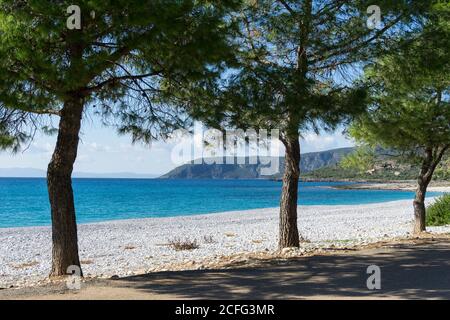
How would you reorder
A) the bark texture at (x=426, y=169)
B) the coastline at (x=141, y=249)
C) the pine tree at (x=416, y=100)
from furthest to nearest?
1. the bark texture at (x=426, y=169)
2. the coastline at (x=141, y=249)
3. the pine tree at (x=416, y=100)

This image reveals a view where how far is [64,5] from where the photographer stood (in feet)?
21.3

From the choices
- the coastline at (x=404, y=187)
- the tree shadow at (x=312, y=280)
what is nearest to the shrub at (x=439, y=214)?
the tree shadow at (x=312, y=280)

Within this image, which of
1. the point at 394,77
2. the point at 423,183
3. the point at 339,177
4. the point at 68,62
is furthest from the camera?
the point at 339,177

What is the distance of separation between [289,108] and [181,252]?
8.95m

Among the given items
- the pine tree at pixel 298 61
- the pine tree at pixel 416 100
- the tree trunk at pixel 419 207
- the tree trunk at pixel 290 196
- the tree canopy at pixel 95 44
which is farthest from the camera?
the tree trunk at pixel 419 207

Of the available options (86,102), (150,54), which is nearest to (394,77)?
(150,54)

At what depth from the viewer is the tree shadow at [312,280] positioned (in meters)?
6.83

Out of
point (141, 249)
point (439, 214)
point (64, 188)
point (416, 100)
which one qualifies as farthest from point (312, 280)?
point (439, 214)

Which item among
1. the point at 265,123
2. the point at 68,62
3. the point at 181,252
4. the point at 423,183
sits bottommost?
the point at 181,252

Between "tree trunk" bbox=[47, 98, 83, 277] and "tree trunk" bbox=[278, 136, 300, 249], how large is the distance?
15.6 feet

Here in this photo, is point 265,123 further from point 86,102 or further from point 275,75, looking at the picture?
point 86,102

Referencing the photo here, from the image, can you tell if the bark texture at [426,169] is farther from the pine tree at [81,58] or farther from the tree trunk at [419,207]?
the pine tree at [81,58]

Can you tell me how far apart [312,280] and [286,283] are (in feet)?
1.49

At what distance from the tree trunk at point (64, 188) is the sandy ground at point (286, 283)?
120cm
